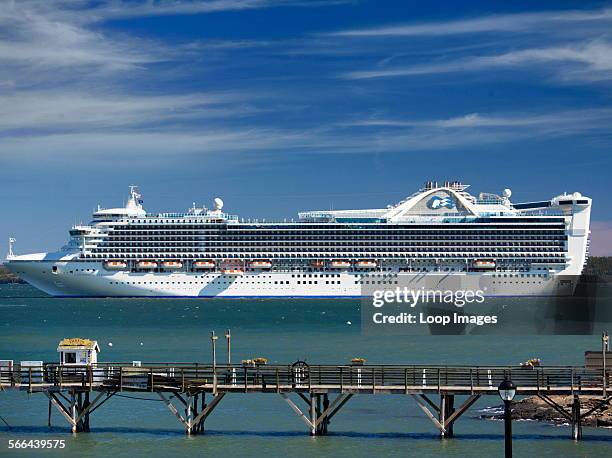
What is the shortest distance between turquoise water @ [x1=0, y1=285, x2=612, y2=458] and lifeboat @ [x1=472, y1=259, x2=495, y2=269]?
2761 cm

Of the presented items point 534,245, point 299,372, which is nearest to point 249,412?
point 299,372

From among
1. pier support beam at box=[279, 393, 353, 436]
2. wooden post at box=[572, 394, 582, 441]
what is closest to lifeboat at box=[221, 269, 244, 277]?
pier support beam at box=[279, 393, 353, 436]

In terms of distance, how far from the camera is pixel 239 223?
140250 millimetres

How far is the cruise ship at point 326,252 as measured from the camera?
13550 cm

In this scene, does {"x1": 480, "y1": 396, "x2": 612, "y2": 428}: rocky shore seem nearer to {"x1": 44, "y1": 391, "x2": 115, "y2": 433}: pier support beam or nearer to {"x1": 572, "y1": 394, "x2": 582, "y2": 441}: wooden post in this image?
{"x1": 572, "y1": 394, "x2": 582, "y2": 441}: wooden post

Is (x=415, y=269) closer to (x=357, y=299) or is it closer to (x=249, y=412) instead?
(x=357, y=299)

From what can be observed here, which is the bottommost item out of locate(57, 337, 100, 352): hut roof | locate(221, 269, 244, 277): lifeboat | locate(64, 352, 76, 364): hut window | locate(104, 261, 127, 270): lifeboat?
locate(64, 352, 76, 364): hut window

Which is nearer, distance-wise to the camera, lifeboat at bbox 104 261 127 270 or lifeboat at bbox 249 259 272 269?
lifeboat at bbox 104 261 127 270

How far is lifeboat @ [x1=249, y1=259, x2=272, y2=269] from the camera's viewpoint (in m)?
138

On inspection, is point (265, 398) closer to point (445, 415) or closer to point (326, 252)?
point (445, 415)

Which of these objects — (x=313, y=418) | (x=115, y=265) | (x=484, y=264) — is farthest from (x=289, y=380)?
(x=484, y=264)

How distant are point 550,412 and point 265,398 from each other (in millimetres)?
10103

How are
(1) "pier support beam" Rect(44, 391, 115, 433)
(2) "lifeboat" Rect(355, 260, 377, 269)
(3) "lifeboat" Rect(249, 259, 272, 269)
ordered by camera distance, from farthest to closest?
(2) "lifeboat" Rect(355, 260, 377, 269) → (3) "lifeboat" Rect(249, 259, 272, 269) → (1) "pier support beam" Rect(44, 391, 115, 433)

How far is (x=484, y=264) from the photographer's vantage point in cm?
14250
